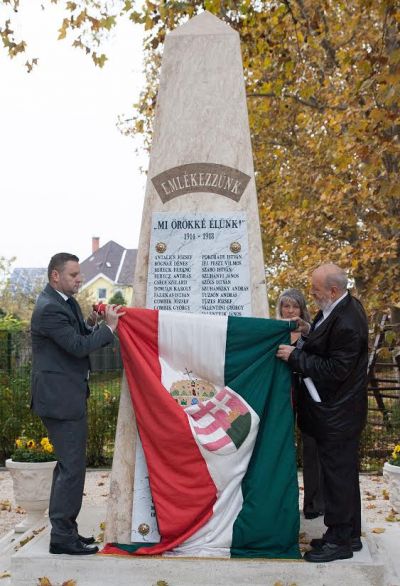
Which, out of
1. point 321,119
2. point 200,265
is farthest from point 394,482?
point 321,119

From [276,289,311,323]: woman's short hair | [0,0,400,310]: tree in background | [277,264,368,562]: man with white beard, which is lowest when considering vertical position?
[277,264,368,562]: man with white beard

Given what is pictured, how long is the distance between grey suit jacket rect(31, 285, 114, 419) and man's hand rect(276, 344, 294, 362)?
1.18 metres

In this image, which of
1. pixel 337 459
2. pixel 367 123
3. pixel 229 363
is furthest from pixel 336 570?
pixel 367 123

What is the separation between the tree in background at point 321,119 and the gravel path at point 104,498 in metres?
2.81

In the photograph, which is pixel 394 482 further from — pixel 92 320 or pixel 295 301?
pixel 92 320

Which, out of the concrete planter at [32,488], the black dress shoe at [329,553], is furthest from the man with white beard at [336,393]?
the concrete planter at [32,488]

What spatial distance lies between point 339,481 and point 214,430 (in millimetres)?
925

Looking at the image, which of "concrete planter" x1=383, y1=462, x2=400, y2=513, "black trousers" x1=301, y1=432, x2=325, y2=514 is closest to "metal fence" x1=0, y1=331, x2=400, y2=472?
Answer: "concrete planter" x1=383, y1=462, x2=400, y2=513

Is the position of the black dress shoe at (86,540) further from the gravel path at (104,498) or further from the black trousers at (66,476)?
the gravel path at (104,498)

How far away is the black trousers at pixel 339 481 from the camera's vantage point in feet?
16.4

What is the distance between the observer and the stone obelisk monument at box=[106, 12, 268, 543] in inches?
223

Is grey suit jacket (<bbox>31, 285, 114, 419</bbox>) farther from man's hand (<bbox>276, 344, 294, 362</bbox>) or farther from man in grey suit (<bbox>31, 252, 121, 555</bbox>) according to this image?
man's hand (<bbox>276, 344, 294, 362</bbox>)

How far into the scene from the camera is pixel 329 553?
5.04m

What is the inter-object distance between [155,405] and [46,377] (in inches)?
31.2
